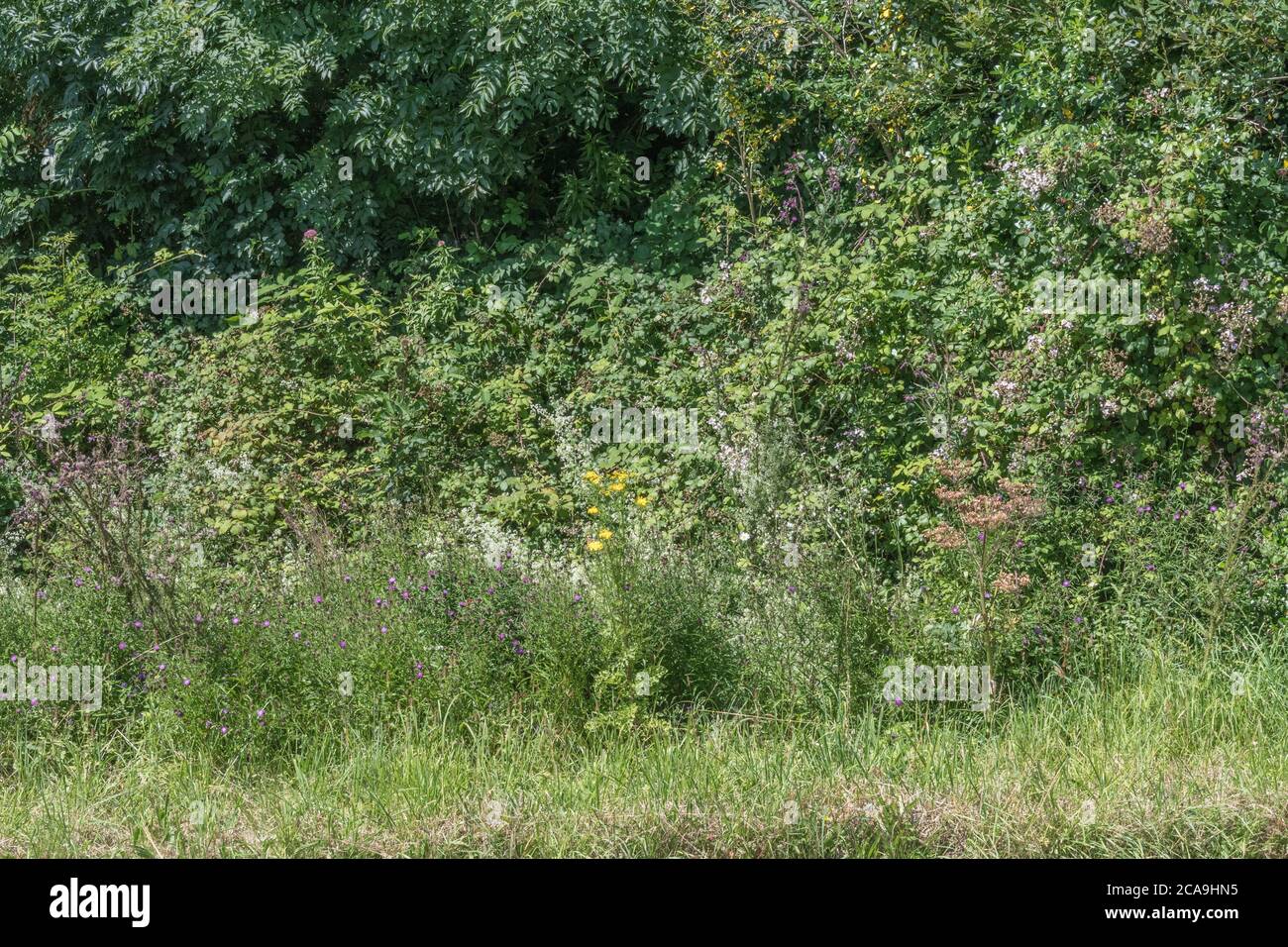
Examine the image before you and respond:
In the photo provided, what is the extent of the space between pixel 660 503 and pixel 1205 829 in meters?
3.51

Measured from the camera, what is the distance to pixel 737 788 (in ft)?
13.8

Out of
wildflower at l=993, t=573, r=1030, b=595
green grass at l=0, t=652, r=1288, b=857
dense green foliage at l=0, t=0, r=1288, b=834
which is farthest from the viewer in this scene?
dense green foliage at l=0, t=0, r=1288, b=834

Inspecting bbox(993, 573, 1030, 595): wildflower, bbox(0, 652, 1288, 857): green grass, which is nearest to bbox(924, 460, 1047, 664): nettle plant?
bbox(993, 573, 1030, 595): wildflower

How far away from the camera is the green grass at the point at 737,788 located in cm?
400

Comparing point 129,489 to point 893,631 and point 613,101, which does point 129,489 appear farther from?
point 613,101

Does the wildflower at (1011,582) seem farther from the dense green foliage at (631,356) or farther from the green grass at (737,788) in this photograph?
the green grass at (737,788)

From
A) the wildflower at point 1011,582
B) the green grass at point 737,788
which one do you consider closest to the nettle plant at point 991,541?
the wildflower at point 1011,582

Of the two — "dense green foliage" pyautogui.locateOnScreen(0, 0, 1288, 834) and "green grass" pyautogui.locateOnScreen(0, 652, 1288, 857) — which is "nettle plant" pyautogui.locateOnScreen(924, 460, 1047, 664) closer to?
"dense green foliage" pyautogui.locateOnScreen(0, 0, 1288, 834)

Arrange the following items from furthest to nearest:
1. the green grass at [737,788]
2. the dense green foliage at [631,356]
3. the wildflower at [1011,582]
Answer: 1. the dense green foliage at [631,356]
2. the wildflower at [1011,582]
3. the green grass at [737,788]

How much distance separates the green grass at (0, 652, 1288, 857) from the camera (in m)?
4.00

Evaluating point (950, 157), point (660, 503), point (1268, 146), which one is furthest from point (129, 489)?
point (1268, 146)

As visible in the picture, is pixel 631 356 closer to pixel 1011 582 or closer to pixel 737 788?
pixel 1011 582

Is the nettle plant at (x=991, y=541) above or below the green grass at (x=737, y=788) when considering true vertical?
above

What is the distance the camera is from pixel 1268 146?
6.60 metres
